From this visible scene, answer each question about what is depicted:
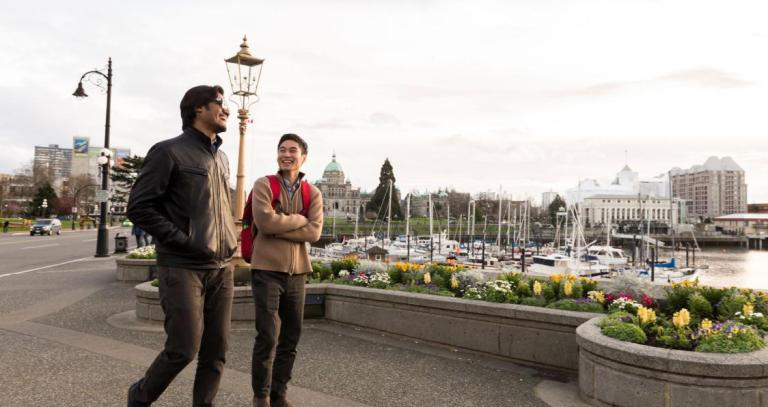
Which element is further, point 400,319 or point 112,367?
point 400,319

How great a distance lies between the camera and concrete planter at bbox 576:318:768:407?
13.0 ft

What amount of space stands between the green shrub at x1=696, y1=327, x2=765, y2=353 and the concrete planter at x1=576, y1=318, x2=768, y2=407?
7 cm

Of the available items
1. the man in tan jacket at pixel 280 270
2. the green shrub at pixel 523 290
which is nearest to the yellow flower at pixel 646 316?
the green shrub at pixel 523 290

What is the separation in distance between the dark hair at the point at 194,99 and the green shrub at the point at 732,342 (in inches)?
172

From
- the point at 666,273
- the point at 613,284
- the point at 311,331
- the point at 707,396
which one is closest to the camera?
the point at 707,396

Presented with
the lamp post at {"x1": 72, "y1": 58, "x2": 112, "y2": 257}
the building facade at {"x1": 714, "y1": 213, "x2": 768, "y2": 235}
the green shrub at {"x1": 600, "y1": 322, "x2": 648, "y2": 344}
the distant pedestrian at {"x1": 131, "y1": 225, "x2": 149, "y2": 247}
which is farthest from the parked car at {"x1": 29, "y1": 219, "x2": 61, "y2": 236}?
the building facade at {"x1": 714, "y1": 213, "x2": 768, "y2": 235}

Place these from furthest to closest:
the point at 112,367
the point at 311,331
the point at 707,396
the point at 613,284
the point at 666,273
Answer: the point at 666,273 → the point at 311,331 → the point at 613,284 → the point at 112,367 → the point at 707,396

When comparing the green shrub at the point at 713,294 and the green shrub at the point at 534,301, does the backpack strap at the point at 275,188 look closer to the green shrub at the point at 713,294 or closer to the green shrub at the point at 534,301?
the green shrub at the point at 534,301

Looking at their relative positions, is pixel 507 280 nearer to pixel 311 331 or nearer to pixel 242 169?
pixel 311 331

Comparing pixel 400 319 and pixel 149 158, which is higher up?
pixel 149 158

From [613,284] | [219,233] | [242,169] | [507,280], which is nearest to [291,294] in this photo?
Result: [219,233]

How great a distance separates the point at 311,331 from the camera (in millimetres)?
7254

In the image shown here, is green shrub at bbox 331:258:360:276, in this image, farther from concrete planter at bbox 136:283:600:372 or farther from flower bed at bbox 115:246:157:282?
flower bed at bbox 115:246:157:282

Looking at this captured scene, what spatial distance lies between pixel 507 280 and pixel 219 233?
16.1ft
